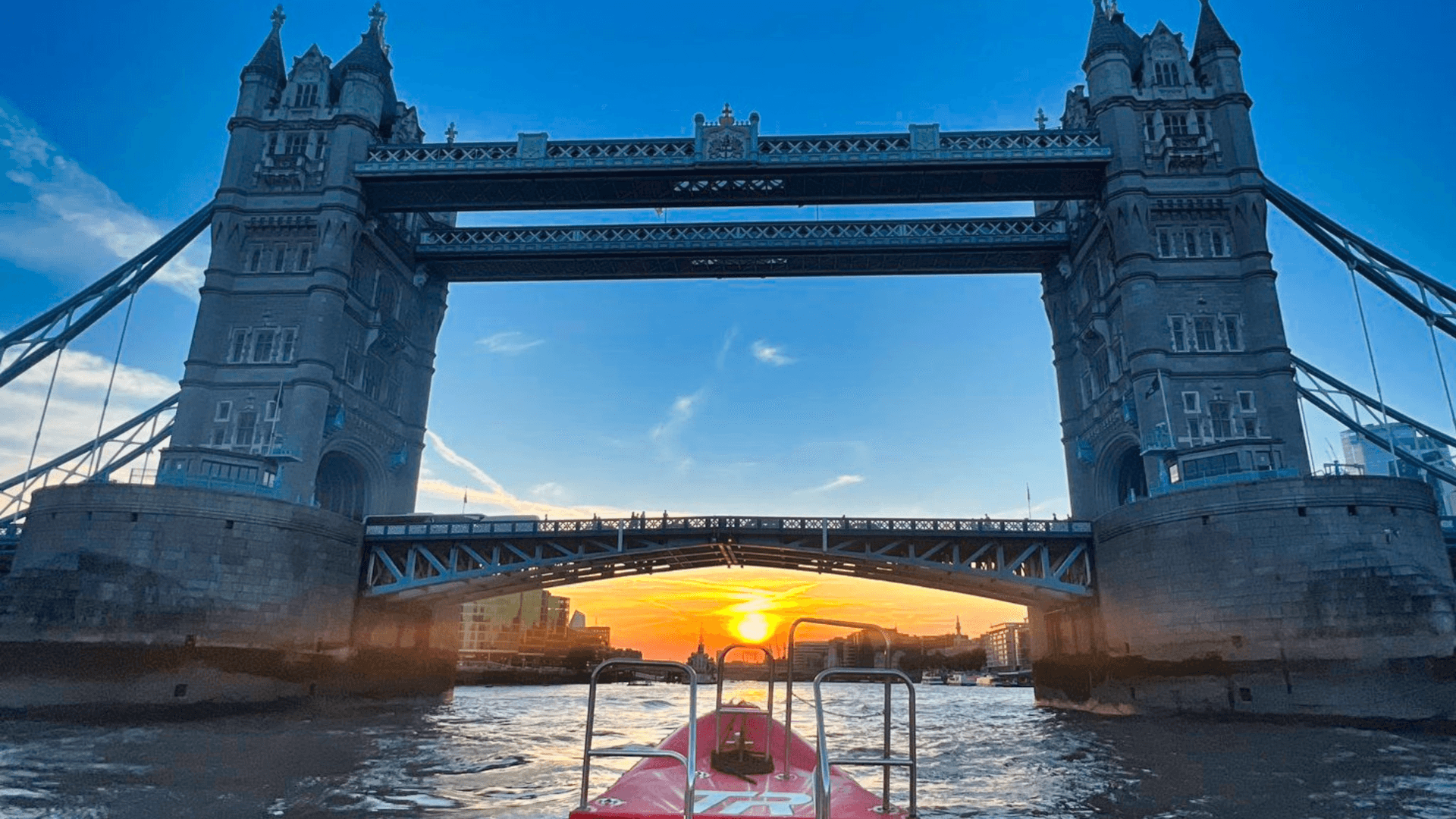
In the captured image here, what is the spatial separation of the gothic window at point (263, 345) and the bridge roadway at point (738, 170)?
1001 cm

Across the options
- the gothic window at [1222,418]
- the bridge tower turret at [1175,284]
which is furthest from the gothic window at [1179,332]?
the gothic window at [1222,418]

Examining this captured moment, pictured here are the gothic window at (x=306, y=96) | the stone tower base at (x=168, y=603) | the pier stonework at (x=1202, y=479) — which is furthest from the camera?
the gothic window at (x=306, y=96)

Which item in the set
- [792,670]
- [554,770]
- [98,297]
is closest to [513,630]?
[98,297]

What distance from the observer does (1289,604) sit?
31922 millimetres

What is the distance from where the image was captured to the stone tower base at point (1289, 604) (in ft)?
96.4

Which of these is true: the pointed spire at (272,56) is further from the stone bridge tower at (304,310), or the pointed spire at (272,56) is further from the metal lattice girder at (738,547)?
the metal lattice girder at (738,547)

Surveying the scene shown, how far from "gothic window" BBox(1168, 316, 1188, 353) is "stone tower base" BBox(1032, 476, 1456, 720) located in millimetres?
9631

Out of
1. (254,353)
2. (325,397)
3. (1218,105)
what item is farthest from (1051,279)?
(254,353)

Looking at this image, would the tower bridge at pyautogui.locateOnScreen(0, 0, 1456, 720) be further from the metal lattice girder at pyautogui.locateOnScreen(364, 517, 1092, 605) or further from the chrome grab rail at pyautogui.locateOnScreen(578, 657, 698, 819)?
the chrome grab rail at pyautogui.locateOnScreen(578, 657, 698, 819)

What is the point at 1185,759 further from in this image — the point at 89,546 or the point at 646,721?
the point at 89,546

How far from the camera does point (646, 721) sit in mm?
41031

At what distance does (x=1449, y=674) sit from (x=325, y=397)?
5009 centimetres

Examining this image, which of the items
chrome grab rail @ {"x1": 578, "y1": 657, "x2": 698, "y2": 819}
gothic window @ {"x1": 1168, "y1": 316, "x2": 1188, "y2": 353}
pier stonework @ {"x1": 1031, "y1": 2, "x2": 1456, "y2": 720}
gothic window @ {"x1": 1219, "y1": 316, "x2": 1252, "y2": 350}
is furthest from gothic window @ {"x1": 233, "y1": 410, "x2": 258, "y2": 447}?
gothic window @ {"x1": 1219, "y1": 316, "x2": 1252, "y2": 350}

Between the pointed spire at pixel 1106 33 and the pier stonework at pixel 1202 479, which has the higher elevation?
the pointed spire at pixel 1106 33
